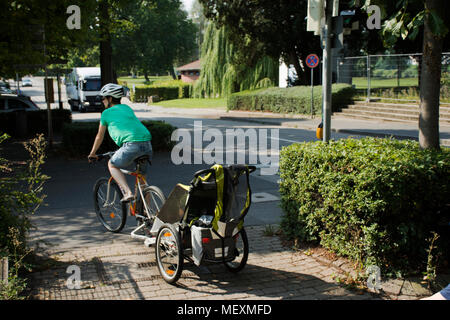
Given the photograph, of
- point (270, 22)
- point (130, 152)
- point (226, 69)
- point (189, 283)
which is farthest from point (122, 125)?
point (226, 69)

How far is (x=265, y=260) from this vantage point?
5.39 m

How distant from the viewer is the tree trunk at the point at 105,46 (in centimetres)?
1476

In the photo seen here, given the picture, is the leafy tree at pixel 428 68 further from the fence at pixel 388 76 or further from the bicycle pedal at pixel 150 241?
the fence at pixel 388 76

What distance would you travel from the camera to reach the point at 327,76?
6.89 m

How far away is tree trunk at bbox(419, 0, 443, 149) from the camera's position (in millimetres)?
5965

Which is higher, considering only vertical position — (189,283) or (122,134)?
(122,134)

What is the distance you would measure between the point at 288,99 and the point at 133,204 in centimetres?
2232

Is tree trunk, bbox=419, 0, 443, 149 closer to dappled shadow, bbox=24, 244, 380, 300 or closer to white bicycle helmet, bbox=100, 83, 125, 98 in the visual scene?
dappled shadow, bbox=24, 244, 380, 300

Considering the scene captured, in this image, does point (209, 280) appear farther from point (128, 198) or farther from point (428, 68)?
point (428, 68)

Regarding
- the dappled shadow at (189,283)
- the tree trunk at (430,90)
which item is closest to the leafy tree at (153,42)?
the tree trunk at (430,90)

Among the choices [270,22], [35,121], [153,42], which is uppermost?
[153,42]

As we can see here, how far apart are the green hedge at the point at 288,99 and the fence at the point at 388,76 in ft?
3.18
